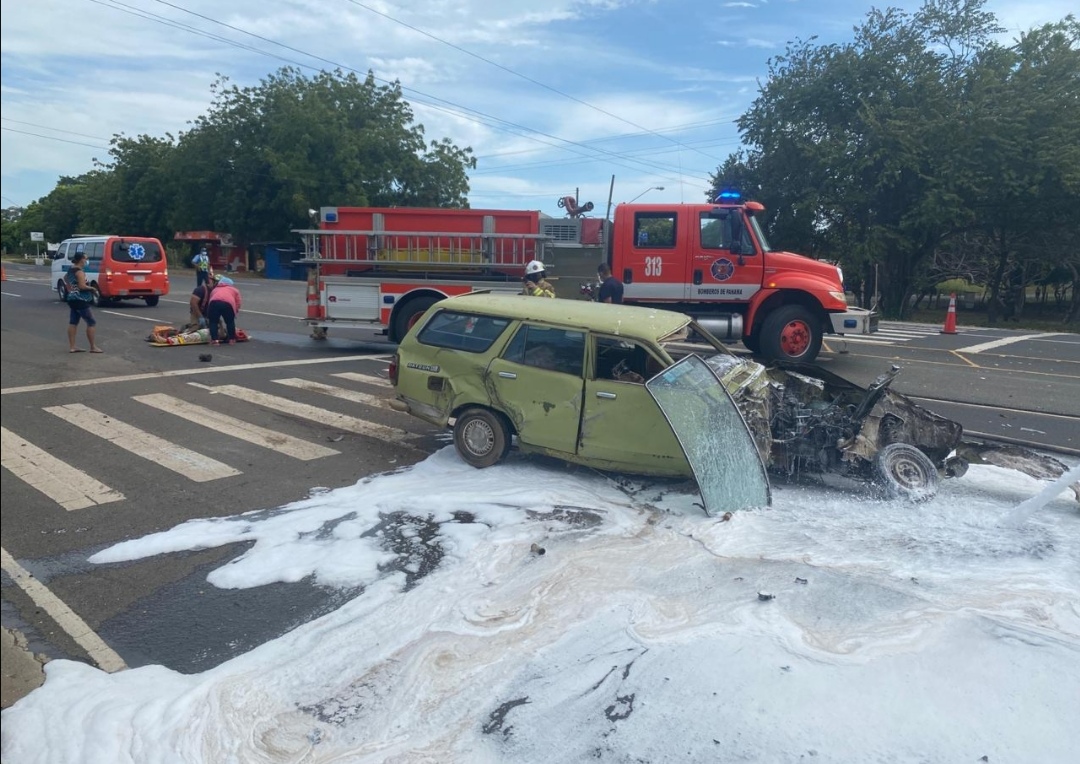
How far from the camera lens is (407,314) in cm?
1353

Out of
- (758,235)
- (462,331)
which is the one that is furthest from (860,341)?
(462,331)

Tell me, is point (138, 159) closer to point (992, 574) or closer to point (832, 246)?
point (832, 246)

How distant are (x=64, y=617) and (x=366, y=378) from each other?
754 centimetres

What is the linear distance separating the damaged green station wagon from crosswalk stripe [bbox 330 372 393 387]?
397 cm

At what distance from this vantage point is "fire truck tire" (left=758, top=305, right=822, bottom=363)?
41.4ft

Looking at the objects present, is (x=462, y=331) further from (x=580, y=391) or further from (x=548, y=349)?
(x=580, y=391)

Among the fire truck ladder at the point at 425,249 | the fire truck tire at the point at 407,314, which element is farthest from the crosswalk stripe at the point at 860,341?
Result: the fire truck tire at the point at 407,314

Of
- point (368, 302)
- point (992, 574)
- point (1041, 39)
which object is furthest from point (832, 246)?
point (992, 574)

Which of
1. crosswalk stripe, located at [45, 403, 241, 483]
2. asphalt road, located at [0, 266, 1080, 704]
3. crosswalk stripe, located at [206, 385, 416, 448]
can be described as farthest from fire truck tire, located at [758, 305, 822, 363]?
crosswalk stripe, located at [45, 403, 241, 483]

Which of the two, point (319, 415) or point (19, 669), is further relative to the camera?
point (319, 415)

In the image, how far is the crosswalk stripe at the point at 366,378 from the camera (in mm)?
11414

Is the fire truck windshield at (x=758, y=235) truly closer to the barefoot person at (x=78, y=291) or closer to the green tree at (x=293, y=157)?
the barefoot person at (x=78, y=291)

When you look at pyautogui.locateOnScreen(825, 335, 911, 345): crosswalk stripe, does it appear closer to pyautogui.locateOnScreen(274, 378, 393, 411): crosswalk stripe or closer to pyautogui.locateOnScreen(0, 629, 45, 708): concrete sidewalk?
pyautogui.locateOnScreen(274, 378, 393, 411): crosswalk stripe

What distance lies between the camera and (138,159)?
44969 millimetres
